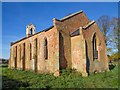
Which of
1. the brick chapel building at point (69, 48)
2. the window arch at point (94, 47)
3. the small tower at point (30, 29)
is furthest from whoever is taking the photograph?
the small tower at point (30, 29)

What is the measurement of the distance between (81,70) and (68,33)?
5879 millimetres

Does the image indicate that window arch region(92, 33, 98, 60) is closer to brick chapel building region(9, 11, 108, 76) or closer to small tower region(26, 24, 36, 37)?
brick chapel building region(9, 11, 108, 76)

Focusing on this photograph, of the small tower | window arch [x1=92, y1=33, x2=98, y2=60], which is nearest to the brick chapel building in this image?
window arch [x1=92, y1=33, x2=98, y2=60]

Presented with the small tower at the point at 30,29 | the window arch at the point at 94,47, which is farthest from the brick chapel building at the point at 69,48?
the small tower at the point at 30,29

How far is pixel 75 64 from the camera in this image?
23562 millimetres

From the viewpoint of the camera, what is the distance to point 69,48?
24.4 metres

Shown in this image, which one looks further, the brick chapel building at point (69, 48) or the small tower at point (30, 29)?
the small tower at point (30, 29)

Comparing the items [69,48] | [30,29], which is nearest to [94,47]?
[69,48]

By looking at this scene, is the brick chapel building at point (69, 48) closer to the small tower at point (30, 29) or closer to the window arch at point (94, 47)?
the window arch at point (94, 47)

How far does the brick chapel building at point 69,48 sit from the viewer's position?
22.6 metres

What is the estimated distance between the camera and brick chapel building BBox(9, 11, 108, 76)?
22.6 meters

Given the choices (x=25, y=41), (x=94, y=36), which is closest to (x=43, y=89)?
(x=94, y=36)

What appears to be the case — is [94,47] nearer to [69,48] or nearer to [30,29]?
[69,48]

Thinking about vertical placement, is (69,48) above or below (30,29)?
below
